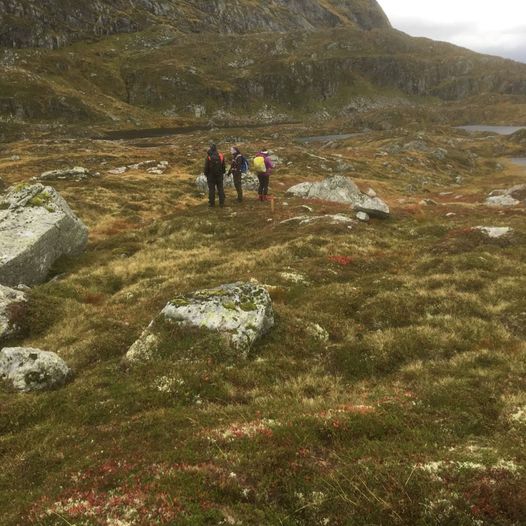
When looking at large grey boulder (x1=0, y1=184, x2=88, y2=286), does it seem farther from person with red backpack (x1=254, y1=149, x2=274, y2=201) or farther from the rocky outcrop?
the rocky outcrop

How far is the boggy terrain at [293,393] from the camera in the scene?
762 centimetres

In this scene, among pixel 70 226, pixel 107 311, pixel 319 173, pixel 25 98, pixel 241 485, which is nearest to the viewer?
pixel 241 485

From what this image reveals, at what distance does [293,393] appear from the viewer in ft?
41.8

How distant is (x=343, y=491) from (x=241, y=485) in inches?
70.0

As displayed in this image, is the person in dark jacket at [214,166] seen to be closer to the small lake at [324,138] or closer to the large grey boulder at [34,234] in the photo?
the large grey boulder at [34,234]

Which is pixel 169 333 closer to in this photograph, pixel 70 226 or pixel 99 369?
Result: pixel 99 369

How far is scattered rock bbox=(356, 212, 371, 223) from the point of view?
37.8 m

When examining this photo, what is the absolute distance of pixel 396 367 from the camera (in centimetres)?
1459

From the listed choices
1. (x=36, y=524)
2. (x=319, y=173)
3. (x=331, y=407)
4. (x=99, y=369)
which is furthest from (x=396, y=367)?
(x=319, y=173)

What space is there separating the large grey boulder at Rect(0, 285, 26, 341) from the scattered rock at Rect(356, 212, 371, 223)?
25.9m

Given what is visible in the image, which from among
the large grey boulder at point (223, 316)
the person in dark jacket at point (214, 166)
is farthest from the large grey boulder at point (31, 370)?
the person in dark jacket at point (214, 166)

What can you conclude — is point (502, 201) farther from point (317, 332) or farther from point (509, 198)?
A: point (317, 332)

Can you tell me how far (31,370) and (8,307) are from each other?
6.65m

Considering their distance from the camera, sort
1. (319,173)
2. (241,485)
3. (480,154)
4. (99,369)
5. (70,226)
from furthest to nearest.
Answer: (480,154) < (319,173) < (70,226) < (99,369) < (241,485)
